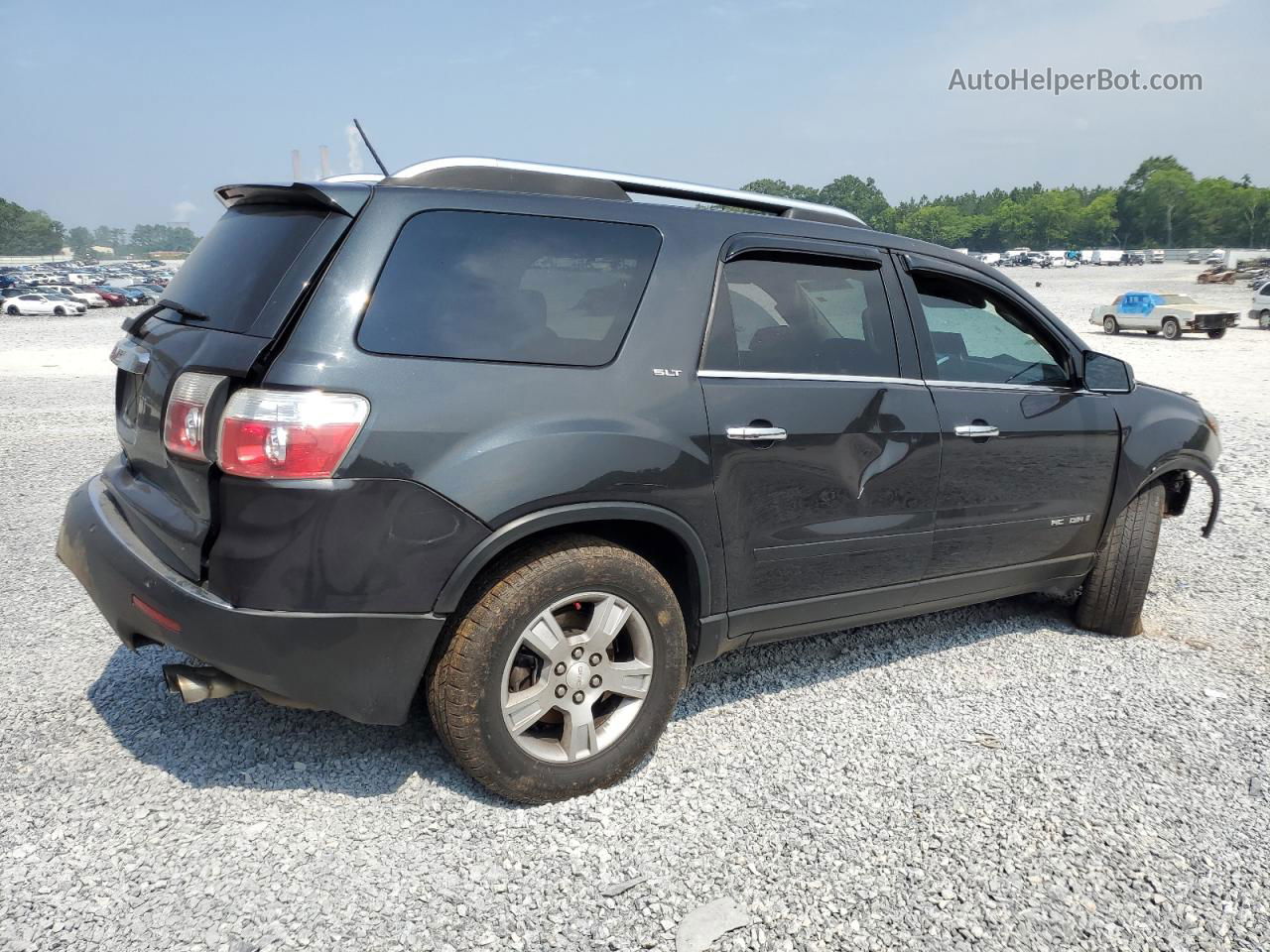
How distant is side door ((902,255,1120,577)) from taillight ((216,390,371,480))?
229 centimetres

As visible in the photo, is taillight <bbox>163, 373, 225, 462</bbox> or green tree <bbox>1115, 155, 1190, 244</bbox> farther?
green tree <bbox>1115, 155, 1190, 244</bbox>

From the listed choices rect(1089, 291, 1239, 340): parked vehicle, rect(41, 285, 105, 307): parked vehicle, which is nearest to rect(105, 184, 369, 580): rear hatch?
rect(1089, 291, 1239, 340): parked vehicle

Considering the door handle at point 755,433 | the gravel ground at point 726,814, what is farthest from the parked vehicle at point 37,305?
the door handle at point 755,433

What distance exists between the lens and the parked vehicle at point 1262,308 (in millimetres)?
31281

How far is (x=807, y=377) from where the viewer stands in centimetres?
334

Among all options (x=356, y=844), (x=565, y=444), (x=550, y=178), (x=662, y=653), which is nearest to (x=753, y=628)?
(x=662, y=653)

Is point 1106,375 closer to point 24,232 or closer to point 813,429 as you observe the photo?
point 813,429

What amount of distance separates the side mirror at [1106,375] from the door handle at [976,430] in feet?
2.26

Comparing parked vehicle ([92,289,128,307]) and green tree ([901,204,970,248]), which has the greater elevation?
green tree ([901,204,970,248])

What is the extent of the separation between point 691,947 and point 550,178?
227 centimetres

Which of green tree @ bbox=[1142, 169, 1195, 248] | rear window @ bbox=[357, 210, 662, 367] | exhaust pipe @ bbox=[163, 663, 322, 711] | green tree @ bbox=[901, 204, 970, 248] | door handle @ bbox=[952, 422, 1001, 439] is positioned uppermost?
green tree @ bbox=[1142, 169, 1195, 248]

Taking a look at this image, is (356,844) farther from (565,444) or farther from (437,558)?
(565,444)

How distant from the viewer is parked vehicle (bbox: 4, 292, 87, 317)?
42250mm

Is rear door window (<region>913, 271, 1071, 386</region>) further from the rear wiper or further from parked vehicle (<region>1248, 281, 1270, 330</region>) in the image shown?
parked vehicle (<region>1248, 281, 1270, 330</region>)
